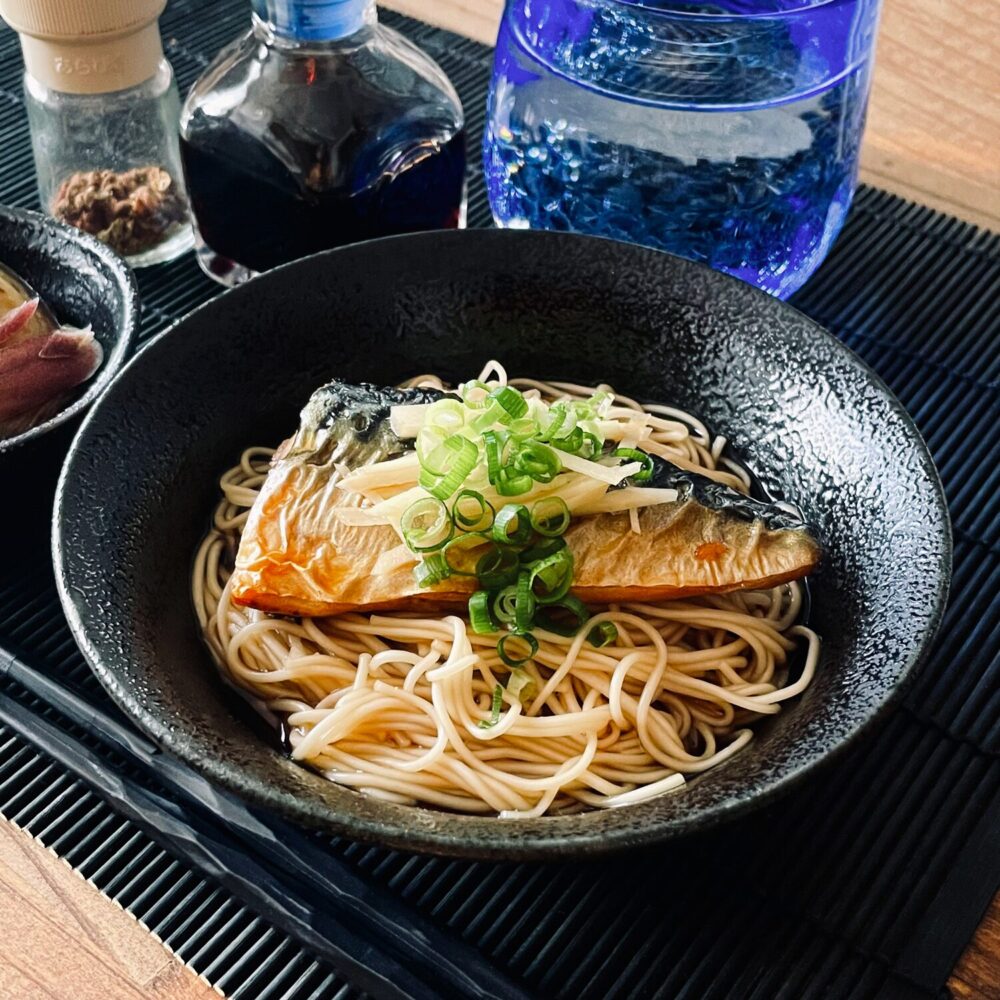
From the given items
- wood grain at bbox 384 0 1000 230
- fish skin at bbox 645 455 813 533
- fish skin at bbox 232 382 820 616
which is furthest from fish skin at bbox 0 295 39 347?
wood grain at bbox 384 0 1000 230

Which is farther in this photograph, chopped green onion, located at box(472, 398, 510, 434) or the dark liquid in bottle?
the dark liquid in bottle

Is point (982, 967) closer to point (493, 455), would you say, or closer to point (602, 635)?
point (602, 635)

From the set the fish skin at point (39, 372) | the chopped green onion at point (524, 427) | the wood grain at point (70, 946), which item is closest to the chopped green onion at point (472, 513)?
the chopped green onion at point (524, 427)

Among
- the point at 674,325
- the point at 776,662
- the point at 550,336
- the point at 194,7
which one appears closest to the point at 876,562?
the point at 776,662

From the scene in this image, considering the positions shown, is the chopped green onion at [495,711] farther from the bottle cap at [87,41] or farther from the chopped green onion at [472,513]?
the bottle cap at [87,41]

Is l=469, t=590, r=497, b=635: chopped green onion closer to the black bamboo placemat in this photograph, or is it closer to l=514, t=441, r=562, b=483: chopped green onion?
l=514, t=441, r=562, b=483: chopped green onion

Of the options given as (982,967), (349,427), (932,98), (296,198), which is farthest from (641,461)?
(932,98)
